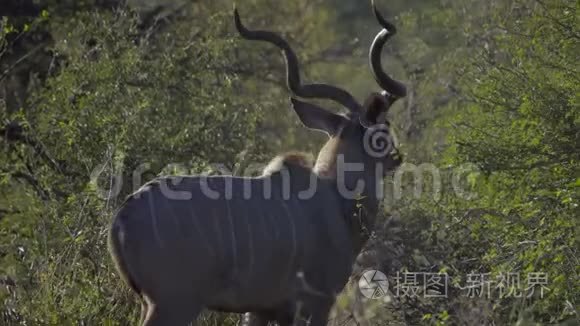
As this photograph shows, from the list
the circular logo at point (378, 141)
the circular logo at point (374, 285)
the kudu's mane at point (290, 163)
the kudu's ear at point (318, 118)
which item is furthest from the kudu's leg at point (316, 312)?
the kudu's ear at point (318, 118)

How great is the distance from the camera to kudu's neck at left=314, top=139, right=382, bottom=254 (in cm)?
584

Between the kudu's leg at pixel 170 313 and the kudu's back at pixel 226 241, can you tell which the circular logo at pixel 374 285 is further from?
the kudu's leg at pixel 170 313

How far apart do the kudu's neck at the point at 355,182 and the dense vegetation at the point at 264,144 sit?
333 millimetres

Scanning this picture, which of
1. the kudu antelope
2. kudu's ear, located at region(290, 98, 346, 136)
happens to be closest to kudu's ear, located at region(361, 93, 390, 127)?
the kudu antelope

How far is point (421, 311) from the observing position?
5770 mm

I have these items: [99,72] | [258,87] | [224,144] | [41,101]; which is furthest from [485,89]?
[258,87]

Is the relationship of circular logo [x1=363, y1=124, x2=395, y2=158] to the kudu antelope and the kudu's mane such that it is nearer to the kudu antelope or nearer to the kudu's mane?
the kudu antelope

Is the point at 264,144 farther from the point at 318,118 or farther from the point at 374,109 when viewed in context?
the point at 374,109

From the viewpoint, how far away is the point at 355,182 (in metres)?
6.05

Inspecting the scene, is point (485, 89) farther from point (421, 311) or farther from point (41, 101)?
point (41, 101)

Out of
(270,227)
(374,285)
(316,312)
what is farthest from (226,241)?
(374,285)

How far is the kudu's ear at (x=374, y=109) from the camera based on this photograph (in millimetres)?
6078

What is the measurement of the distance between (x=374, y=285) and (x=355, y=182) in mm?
542

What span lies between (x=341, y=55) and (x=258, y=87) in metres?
2.28
